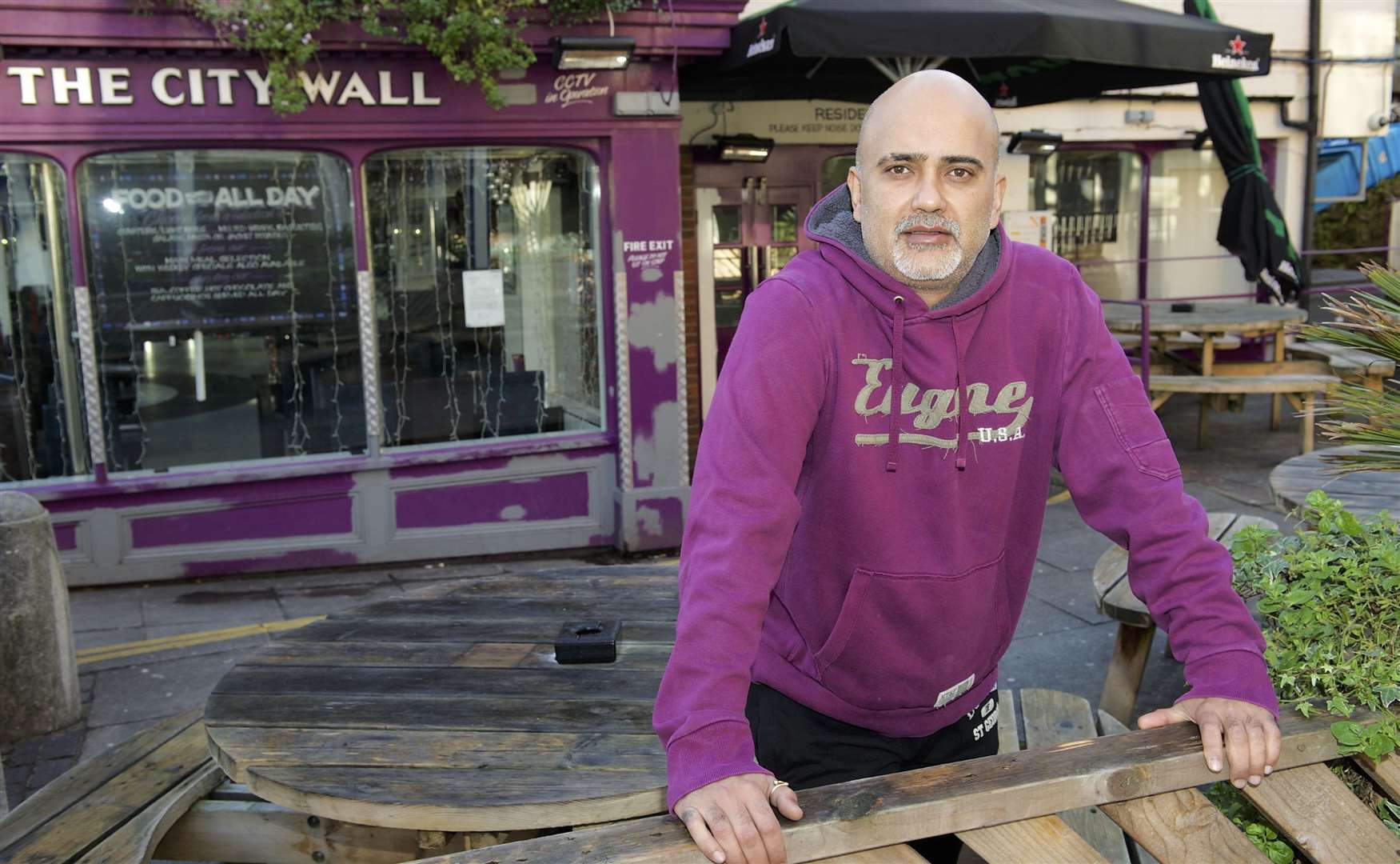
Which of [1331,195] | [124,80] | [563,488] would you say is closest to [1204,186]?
[1331,195]

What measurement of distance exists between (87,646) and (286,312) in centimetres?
230

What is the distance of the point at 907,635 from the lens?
2.23 metres

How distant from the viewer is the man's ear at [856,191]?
2268 millimetres

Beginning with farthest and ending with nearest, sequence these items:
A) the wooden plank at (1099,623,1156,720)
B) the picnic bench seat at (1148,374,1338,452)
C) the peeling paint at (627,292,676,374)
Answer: the picnic bench seat at (1148,374,1338,452) < the peeling paint at (627,292,676,374) < the wooden plank at (1099,623,1156,720)

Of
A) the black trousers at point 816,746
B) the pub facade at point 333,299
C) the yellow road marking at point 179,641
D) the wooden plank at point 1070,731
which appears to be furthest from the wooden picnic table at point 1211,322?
the black trousers at point 816,746

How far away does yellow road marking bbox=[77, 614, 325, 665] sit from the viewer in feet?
19.6

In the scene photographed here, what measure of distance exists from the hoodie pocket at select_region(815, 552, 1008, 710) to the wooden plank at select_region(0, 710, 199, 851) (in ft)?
7.33

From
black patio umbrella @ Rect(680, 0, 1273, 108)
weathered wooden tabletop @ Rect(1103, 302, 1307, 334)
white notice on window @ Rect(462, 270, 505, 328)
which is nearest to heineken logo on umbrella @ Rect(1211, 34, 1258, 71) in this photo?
black patio umbrella @ Rect(680, 0, 1273, 108)

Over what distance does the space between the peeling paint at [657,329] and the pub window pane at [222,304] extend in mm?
1718

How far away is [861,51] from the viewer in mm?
6422

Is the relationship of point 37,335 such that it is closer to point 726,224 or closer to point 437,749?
point 726,224

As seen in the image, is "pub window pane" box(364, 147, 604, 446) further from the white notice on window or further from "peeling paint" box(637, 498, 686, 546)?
"peeling paint" box(637, 498, 686, 546)

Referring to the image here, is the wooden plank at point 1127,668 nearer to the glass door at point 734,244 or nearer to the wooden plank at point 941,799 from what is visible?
the wooden plank at point 941,799

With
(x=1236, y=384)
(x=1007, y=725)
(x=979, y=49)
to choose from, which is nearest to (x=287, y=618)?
(x=1007, y=725)
